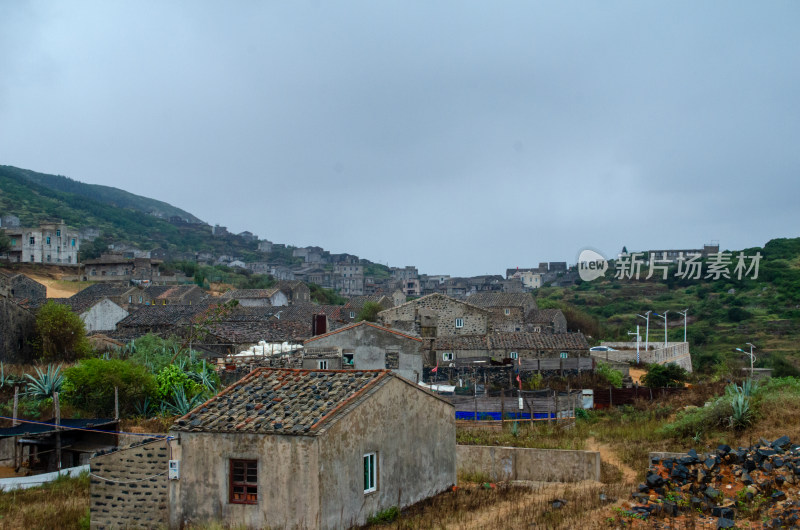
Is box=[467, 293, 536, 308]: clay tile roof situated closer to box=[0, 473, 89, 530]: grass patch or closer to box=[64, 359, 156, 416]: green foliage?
box=[64, 359, 156, 416]: green foliage

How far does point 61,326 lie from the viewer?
33.8 m

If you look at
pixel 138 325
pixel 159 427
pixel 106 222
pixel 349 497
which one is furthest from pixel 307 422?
pixel 106 222

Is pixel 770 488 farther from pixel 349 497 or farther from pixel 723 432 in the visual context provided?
pixel 349 497

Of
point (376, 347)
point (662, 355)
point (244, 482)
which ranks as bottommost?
point (244, 482)

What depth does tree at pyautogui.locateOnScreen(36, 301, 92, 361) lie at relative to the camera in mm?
33688

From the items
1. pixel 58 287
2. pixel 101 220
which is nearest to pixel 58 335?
pixel 58 287

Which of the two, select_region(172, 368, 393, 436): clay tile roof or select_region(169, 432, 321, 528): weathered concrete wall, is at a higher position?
select_region(172, 368, 393, 436): clay tile roof

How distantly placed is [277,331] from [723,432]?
2834cm

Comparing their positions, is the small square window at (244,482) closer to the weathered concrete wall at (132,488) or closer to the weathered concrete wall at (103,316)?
the weathered concrete wall at (132,488)

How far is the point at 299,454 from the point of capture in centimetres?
1294

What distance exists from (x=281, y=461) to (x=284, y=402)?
6.29 ft

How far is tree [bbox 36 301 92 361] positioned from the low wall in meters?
22.9

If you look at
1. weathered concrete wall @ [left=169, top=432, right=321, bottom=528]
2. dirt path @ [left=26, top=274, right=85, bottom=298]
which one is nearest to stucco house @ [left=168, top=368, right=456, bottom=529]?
weathered concrete wall @ [left=169, top=432, right=321, bottom=528]

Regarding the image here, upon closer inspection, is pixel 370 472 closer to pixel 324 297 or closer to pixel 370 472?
pixel 370 472
